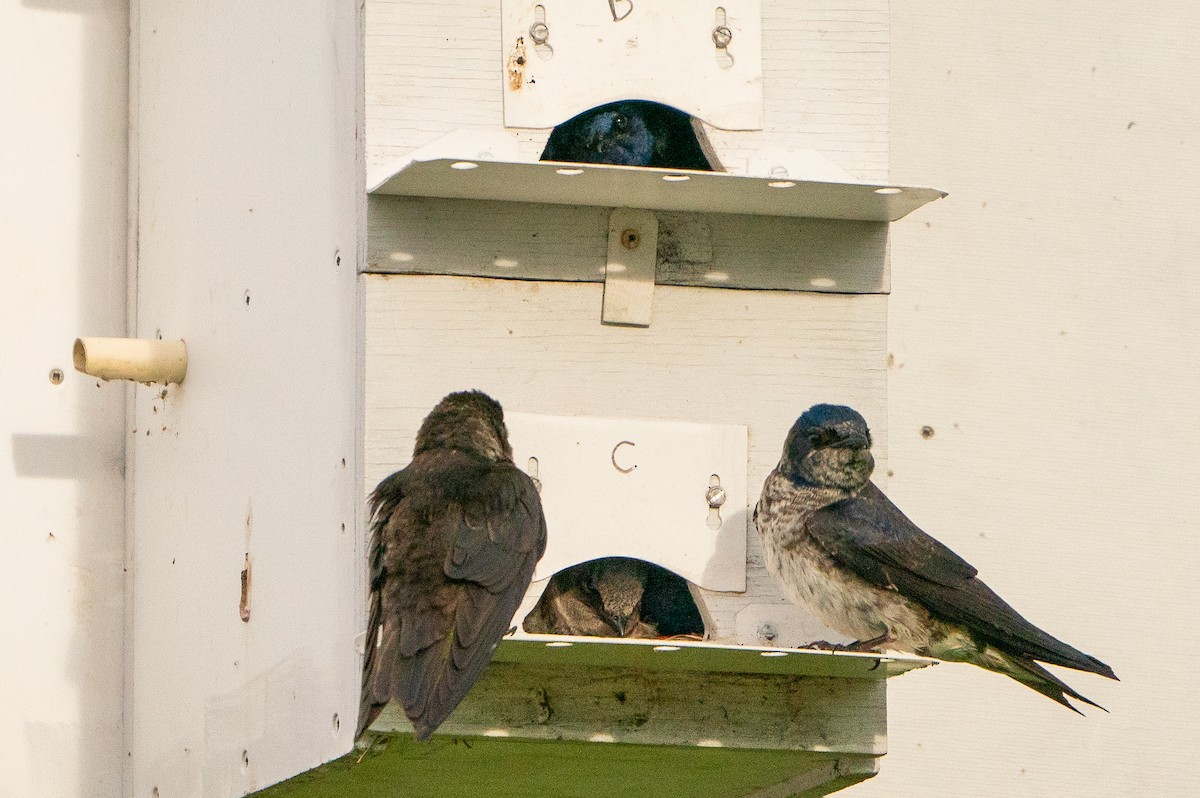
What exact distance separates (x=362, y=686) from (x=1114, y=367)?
73.3 inches

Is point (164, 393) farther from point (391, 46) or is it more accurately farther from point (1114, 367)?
point (1114, 367)

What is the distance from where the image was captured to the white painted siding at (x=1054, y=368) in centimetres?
434

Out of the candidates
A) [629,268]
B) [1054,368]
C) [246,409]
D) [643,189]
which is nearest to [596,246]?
[629,268]

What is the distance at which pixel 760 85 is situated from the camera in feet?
11.7

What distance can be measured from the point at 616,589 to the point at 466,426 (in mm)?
445

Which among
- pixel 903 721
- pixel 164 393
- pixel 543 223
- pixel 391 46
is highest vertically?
pixel 391 46

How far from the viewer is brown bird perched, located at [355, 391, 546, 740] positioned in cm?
301

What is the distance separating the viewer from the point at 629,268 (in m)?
3.49

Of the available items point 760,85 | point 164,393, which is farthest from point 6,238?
point 760,85

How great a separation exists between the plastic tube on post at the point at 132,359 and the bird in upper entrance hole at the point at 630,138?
717 mm

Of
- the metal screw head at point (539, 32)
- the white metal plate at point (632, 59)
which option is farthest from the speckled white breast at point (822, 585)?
the metal screw head at point (539, 32)

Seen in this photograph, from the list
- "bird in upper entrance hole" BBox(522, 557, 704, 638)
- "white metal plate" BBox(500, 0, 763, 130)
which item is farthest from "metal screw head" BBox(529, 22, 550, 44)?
"bird in upper entrance hole" BBox(522, 557, 704, 638)

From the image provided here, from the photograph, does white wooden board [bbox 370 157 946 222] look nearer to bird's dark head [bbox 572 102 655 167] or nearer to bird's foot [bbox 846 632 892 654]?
bird's dark head [bbox 572 102 655 167]

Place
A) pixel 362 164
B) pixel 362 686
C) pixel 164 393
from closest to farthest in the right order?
pixel 362 686, pixel 362 164, pixel 164 393
